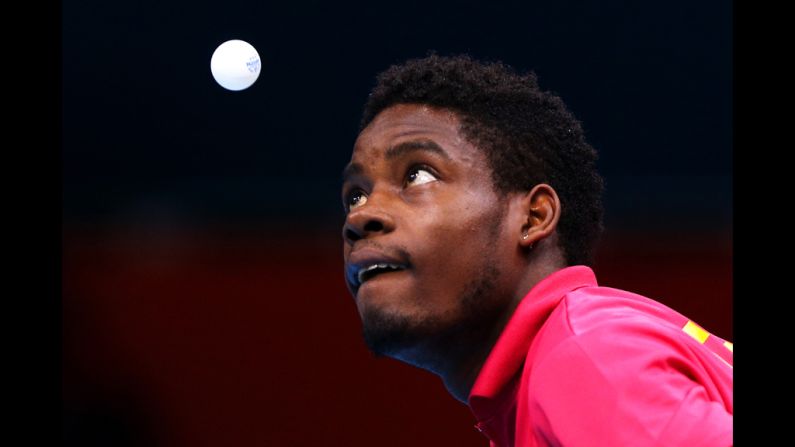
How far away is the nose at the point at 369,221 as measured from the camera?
4.87 feet

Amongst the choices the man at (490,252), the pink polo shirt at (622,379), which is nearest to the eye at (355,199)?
the man at (490,252)

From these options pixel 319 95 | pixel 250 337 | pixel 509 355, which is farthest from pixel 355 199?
pixel 250 337

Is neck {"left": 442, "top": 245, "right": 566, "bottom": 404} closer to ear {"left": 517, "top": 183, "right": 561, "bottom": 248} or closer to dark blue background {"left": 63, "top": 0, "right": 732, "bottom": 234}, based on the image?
ear {"left": 517, "top": 183, "right": 561, "bottom": 248}

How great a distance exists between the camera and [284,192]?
2875 mm

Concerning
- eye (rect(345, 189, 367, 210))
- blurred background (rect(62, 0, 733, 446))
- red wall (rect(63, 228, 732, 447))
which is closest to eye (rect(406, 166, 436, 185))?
eye (rect(345, 189, 367, 210))

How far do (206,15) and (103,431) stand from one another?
3.78 feet

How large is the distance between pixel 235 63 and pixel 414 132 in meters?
1.32

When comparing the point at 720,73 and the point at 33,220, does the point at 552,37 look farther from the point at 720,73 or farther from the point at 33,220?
the point at 33,220

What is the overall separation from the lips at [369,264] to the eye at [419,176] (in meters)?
0.13

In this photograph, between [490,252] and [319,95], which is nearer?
[490,252]

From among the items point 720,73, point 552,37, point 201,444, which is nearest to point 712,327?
point 720,73

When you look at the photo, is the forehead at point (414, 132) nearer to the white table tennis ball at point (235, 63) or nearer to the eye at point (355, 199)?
the eye at point (355, 199)

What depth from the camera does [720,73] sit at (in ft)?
9.06

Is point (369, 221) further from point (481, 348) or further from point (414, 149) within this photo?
point (481, 348)
